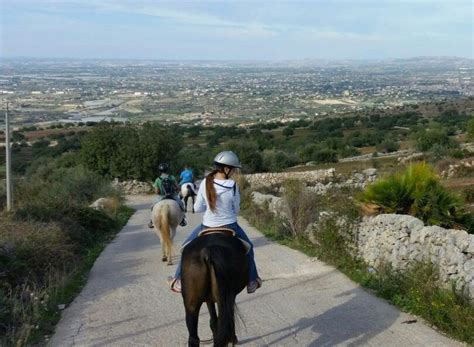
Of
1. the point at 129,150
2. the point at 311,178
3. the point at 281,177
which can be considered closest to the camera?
the point at 311,178

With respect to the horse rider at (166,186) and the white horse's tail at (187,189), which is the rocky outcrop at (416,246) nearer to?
the horse rider at (166,186)

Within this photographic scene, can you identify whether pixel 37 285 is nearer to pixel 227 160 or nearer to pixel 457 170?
pixel 227 160

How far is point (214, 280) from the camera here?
5922mm

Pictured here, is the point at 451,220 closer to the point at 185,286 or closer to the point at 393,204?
the point at 393,204

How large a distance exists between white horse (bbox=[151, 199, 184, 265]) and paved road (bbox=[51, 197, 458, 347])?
2.68ft

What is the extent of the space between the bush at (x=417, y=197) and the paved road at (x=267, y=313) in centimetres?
186

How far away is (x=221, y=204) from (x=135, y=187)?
31322 mm

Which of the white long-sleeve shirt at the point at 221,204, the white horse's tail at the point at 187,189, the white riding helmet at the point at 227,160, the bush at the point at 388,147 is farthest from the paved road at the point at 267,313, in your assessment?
the bush at the point at 388,147

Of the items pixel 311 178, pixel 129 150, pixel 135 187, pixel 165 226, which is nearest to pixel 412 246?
pixel 165 226

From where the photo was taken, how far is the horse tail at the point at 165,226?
12773mm

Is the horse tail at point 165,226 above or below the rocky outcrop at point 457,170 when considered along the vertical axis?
above

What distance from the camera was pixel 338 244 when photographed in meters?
12.0

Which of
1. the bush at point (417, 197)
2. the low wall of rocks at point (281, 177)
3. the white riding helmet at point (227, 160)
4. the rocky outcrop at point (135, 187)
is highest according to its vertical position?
the white riding helmet at point (227, 160)

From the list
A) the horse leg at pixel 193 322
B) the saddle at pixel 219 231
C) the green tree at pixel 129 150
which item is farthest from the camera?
the green tree at pixel 129 150
